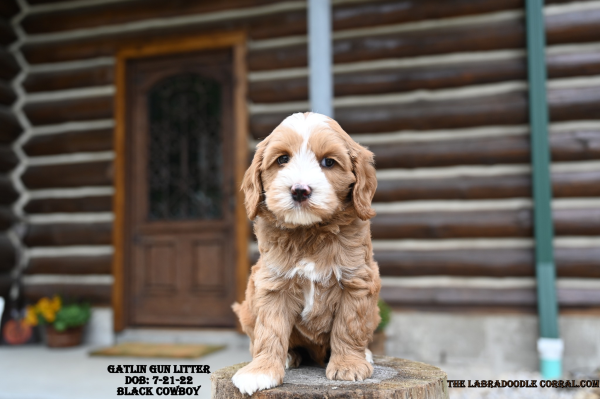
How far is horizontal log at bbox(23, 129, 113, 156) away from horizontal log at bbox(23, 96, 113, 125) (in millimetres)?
195

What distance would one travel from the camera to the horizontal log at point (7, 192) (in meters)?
6.47

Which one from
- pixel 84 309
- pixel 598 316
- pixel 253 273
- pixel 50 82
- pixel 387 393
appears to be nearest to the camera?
pixel 387 393

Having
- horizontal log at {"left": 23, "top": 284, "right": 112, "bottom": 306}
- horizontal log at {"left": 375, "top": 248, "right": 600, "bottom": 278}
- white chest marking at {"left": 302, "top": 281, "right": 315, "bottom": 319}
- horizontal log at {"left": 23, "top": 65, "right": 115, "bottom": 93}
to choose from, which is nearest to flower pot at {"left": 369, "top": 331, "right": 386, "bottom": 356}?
horizontal log at {"left": 375, "top": 248, "right": 600, "bottom": 278}

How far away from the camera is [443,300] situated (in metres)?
5.18

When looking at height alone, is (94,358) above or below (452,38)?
below

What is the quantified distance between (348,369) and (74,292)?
5540mm

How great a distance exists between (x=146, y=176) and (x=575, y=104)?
504cm

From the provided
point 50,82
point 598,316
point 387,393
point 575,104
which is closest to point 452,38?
point 575,104

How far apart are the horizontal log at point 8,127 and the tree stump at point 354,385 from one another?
580 centimetres

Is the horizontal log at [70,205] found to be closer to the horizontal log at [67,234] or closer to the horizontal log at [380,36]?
the horizontal log at [67,234]

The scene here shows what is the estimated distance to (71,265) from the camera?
21.3 feet

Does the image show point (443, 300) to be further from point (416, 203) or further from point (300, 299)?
point (300, 299)

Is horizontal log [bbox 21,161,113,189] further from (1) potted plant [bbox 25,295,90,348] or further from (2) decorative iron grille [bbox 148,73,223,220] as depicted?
(1) potted plant [bbox 25,295,90,348]

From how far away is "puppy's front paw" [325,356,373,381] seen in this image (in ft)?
6.15
